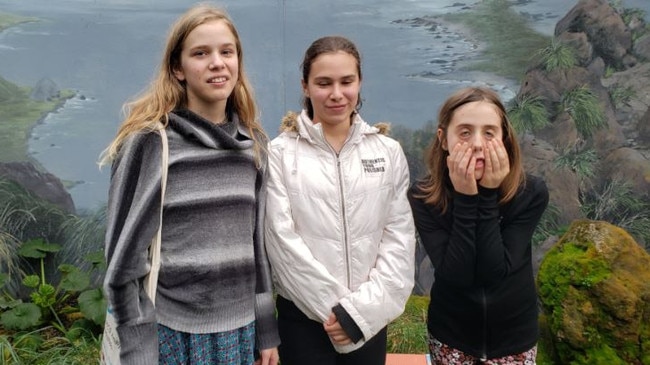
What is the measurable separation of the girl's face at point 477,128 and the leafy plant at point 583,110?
2.97 m

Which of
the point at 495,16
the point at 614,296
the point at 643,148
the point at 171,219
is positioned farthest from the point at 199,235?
the point at 643,148

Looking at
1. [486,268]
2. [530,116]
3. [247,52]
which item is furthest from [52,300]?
→ [530,116]

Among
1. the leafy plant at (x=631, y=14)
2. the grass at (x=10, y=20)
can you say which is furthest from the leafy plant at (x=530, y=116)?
the grass at (x=10, y=20)

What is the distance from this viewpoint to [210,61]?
6.69ft

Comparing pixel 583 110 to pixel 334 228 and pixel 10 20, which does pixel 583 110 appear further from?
pixel 10 20

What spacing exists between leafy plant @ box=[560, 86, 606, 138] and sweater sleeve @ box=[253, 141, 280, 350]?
3.39 metres

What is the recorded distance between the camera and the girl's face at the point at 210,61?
2.04 m

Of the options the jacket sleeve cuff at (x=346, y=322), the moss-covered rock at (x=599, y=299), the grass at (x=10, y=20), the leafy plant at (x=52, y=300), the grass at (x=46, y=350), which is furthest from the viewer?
the grass at (x=10, y=20)

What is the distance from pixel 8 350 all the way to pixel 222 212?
2439 millimetres

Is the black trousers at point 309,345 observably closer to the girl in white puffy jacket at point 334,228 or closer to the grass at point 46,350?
the girl in white puffy jacket at point 334,228

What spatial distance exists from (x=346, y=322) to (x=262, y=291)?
1.03 feet

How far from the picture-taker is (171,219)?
6.41 ft

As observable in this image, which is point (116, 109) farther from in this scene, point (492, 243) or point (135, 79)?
point (492, 243)

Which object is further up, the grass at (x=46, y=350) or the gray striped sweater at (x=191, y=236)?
the gray striped sweater at (x=191, y=236)
